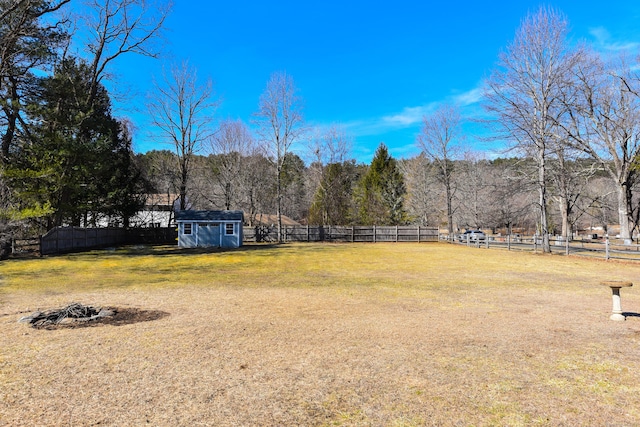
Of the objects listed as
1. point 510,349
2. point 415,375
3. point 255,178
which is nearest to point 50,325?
point 415,375

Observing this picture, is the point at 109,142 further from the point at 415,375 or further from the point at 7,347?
the point at 415,375

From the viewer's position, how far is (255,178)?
48750 mm

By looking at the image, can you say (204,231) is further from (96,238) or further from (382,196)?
(382,196)

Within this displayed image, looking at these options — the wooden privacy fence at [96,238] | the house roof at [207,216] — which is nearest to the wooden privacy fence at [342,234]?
the house roof at [207,216]

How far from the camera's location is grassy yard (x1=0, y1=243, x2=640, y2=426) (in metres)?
3.59

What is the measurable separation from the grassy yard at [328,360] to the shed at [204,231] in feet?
65.8

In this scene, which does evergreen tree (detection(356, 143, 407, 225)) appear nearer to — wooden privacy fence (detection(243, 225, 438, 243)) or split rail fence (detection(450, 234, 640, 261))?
wooden privacy fence (detection(243, 225, 438, 243))

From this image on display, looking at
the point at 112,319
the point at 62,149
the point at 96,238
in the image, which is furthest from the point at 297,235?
the point at 112,319

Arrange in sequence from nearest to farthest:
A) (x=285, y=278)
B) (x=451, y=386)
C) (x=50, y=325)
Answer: (x=451, y=386)
(x=50, y=325)
(x=285, y=278)

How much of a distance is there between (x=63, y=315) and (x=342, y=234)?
3190 centimetres

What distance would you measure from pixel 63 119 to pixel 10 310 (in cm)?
1920

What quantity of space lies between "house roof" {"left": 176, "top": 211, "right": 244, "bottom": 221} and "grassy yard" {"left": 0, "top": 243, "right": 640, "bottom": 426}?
20.2 meters

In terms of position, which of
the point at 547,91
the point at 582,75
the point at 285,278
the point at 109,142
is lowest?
the point at 285,278

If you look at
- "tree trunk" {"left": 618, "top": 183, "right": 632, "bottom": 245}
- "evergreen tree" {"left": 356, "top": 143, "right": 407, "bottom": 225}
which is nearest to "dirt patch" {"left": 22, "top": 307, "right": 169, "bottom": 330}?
"tree trunk" {"left": 618, "top": 183, "right": 632, "bottom": 245}
